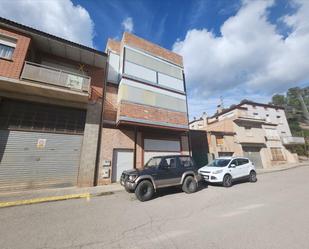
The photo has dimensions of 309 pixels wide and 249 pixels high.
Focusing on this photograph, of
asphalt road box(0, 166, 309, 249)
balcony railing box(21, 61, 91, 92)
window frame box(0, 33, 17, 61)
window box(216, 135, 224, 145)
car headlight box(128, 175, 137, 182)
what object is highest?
window frame box(0, 33, 17, 61)

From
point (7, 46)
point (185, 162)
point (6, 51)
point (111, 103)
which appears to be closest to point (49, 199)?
point (185, 162)

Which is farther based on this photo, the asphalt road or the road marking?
the road marking

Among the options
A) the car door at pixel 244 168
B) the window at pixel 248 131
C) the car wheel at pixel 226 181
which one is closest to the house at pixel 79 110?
the car door at pixel 244 168

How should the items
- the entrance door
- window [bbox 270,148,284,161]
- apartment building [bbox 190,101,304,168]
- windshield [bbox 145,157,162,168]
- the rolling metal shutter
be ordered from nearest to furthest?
windshield [bbox 145,157,162,168] → the rolling metal shutter → the entrance door → apartment building [bbox 190,101,304,168] → window [bbox 270,148,284,161]

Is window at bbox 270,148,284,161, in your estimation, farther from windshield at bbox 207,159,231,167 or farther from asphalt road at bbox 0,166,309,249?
asphalt road at bbox 0,166,309,249

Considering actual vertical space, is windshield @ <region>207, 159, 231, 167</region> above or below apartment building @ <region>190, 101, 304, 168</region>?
below

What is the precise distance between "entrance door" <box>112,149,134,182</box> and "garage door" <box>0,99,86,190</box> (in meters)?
2.45

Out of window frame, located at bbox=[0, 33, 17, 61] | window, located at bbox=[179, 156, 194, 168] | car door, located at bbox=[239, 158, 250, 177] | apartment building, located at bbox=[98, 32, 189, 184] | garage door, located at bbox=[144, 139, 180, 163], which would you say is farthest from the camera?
garage door, located at bbox=[144, 139, 180, 163]

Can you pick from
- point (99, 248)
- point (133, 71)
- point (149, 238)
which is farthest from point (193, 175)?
point (133, 71)

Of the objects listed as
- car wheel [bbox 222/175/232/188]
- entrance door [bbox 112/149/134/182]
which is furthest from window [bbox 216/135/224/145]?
entrance door [bbox 112/149/134/182]

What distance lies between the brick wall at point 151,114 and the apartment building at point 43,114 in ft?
6.63

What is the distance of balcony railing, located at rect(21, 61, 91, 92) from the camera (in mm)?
8805

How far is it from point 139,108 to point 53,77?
5711 mm

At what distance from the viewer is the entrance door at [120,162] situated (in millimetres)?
11255
